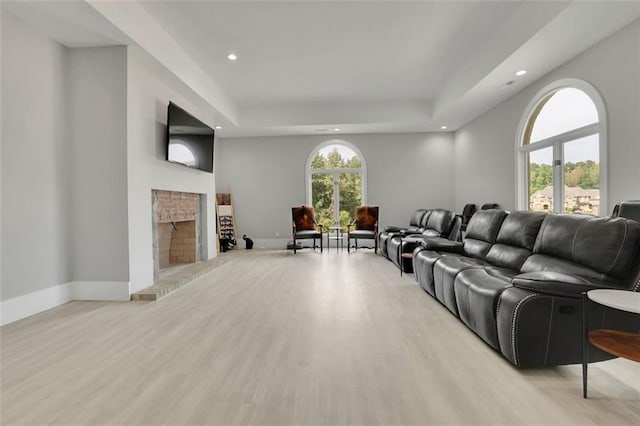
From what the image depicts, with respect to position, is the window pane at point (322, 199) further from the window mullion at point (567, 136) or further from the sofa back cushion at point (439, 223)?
the window mullion at point (567, 136)

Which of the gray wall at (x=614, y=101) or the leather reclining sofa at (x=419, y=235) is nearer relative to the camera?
the gray wall at (x=614, y=101)

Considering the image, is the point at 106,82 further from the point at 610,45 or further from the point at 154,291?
the point at 610,45

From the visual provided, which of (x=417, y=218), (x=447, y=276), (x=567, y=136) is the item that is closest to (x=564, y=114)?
(x=567, y=136)

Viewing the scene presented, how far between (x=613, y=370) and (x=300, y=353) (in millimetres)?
2048

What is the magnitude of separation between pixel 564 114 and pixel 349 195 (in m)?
4.72

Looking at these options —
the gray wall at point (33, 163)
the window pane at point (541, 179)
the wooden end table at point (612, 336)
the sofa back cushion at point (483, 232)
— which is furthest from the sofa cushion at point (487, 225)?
the gray wall at point (33, 163)

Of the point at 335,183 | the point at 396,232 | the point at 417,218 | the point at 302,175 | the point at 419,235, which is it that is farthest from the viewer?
the point at 335,183

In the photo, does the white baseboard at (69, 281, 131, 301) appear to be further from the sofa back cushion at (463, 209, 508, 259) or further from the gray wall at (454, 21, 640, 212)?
the gray wall at (454, 21, 640, 212)

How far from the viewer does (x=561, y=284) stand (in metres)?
1.84

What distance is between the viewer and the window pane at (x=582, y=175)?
3.50 metres

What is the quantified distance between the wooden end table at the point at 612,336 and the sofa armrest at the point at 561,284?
0.35 ft

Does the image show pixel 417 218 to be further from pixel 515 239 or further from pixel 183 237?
pixel 183 237

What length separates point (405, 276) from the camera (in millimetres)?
4492

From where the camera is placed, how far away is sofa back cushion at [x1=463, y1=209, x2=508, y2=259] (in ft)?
11.2
